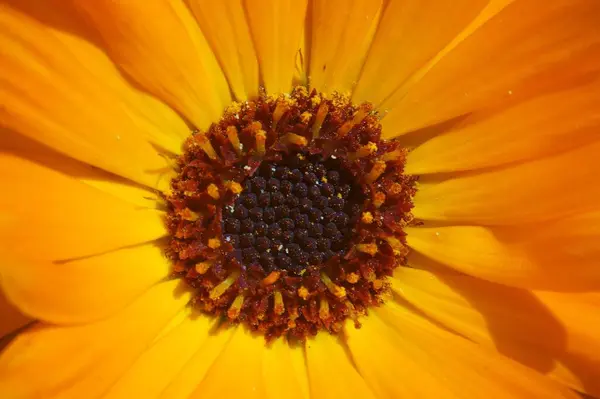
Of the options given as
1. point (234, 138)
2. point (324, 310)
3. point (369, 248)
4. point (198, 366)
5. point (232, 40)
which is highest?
point (232, 40)

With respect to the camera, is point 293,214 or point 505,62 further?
point 293,214

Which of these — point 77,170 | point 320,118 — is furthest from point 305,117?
point 77,170

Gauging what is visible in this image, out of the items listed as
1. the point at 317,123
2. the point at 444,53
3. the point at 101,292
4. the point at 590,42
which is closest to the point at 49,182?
the point at 101,292

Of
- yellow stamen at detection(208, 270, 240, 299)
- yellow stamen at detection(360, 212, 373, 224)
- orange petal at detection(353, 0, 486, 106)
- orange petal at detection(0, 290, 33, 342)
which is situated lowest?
orange petal at detection(0, 290, 33, 342)

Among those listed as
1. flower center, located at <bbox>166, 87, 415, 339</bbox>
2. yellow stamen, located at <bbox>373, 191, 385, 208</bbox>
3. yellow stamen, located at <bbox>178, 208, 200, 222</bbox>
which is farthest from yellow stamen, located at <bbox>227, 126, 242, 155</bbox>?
yellow stamen, located at <bbox>373, 191, 385, 208</bbox>

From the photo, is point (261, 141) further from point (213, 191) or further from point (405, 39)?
point (405, 39)

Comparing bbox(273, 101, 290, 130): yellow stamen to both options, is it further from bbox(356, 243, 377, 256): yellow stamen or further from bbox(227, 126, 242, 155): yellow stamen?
bbox(356, 243, 377, 256): yellow stamen
